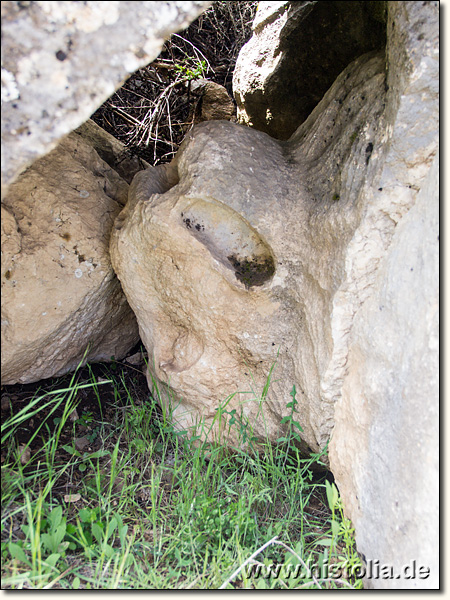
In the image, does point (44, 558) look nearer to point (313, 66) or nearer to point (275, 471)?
point (275, 471)

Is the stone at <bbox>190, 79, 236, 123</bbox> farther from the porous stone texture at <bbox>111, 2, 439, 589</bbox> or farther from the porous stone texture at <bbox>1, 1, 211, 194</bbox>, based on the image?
the porous stone texture at <bbox>1, 1, 211, 194</bbox>

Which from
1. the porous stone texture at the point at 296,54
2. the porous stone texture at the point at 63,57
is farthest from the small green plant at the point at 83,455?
the porous stone texture at the point at 296,54

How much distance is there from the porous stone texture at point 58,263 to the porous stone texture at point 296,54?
100 centimetres

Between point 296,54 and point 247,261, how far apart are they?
1.24 meters

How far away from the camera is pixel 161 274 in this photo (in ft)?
7.39

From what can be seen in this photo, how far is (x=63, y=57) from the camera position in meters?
1.40

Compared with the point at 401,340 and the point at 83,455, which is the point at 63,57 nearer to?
the point at 401,340

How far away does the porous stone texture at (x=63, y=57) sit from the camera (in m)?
1.37

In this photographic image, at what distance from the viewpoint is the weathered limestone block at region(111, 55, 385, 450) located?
2020mm

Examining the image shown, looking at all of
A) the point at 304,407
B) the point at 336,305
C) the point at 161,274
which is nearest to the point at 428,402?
the point at 336,305

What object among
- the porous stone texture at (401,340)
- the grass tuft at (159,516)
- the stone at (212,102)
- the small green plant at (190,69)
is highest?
the small green plant at (190,69)

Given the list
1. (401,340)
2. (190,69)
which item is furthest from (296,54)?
(401,340)

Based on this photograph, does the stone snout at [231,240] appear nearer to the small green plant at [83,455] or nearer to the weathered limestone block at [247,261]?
the weathered limestone block at [247,261]

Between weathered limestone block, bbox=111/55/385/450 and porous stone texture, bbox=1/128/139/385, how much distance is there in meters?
0.14
